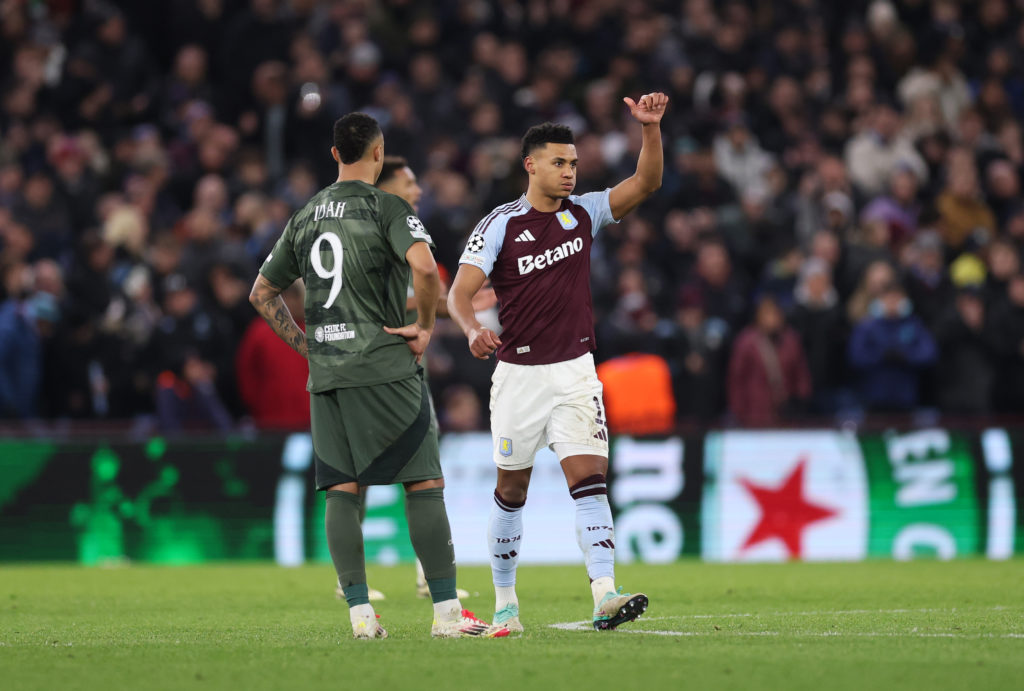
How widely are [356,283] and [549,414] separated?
47.8 inches

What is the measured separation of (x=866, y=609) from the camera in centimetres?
890

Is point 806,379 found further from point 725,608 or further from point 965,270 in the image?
point 725,608

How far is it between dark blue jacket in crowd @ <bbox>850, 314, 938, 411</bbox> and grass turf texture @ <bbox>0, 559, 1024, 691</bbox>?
2915 mm

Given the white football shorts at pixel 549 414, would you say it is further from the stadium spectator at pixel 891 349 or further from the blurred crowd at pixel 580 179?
→ the stadium spectator at pixel 891 349

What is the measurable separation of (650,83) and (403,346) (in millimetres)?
12532

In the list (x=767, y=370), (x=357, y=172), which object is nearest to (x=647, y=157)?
(x=357, y=172)

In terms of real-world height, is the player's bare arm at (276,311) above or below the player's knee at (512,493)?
above

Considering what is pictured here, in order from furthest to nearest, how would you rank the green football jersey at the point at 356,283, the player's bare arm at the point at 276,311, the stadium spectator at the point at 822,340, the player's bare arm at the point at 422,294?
the stadium spectator at the point at 822,340, the player's bare arm at the point at 276,311, the green football jersey at the point at 356,283, the player's bare arm at the point at 422,294

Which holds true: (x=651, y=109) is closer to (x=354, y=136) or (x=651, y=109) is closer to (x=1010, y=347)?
(x=354, y=136)

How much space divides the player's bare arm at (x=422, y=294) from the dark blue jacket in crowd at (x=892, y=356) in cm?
841

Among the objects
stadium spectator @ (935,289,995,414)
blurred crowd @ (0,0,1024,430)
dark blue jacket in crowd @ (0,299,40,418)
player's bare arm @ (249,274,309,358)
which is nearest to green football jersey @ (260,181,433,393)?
player's bare arm @ (249,274,309,358)

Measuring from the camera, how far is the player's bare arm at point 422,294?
7117 mm

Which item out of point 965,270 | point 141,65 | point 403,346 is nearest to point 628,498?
point 965,270

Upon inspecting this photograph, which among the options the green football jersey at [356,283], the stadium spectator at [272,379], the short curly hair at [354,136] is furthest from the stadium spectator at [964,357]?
the short curly hair at [354,136]
